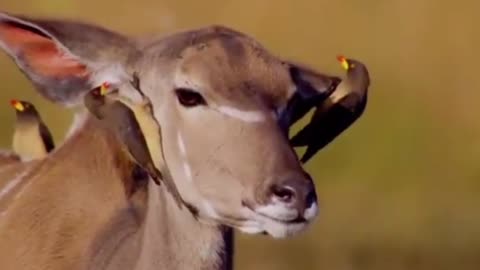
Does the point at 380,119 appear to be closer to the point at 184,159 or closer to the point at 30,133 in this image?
the point at 30,133

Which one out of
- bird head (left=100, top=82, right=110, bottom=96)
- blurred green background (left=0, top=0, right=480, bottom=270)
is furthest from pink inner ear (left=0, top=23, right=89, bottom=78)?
blurred green background (left=0, top=0, right=480, bottom=270)

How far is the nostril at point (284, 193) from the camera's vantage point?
27.6 ft

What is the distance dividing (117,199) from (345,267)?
635 centimetres

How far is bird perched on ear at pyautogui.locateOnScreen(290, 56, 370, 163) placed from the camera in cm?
920

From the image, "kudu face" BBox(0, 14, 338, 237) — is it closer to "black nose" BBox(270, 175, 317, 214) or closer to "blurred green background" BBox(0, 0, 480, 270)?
"black nose" BBox(270, 175, 317, 214)

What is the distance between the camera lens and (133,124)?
880 centimetres

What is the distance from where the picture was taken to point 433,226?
657 inches


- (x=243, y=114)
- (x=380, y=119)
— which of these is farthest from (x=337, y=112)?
(x=380, y=119)

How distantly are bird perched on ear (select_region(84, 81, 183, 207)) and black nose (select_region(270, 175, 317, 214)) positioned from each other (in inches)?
19.1

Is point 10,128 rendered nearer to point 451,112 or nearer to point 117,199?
point 451,112

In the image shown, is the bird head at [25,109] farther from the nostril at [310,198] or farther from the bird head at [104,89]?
the nostril at [310,198]

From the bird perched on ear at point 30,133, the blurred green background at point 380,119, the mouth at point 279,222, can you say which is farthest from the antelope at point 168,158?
the blurred green background at point 380,119

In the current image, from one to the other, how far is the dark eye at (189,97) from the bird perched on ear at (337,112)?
506mm

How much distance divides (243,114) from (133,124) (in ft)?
1.24
